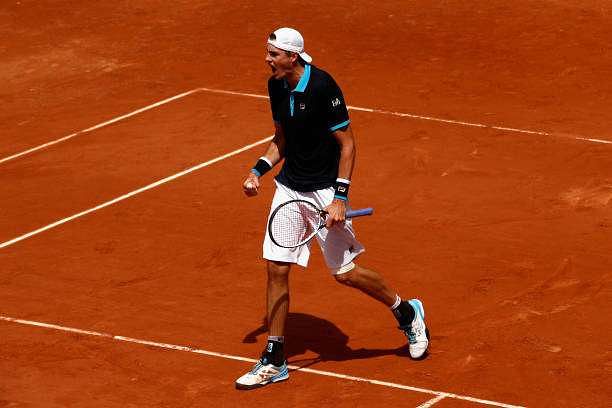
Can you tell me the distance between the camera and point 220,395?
10.5m

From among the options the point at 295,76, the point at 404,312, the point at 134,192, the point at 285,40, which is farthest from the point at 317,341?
the point at 134,192

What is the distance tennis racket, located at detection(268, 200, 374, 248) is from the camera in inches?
412

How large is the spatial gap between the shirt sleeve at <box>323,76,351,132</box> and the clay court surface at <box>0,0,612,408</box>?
1996 mm

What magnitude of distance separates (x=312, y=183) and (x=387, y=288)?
1.08 metres

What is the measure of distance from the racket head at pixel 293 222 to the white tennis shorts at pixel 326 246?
6 centimetres

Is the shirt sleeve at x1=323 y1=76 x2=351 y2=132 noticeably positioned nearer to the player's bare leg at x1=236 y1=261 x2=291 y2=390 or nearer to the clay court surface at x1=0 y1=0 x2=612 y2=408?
the player's bare leg at x1=236 y1=261 x2=291 y2=390

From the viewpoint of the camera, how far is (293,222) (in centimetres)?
1054

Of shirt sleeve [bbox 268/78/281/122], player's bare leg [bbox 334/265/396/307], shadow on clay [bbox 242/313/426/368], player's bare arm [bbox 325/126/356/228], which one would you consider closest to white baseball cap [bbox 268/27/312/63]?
shirt sleeve [bbox 268/78/281/122]

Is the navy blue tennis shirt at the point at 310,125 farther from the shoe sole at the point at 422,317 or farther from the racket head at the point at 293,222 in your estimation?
the shoe sole at the point at 422,317

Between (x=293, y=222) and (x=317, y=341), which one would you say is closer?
(x=293, y=222)

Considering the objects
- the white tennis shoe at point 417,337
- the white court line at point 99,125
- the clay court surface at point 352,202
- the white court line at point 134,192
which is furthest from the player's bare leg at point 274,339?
the white court line at point 99,125

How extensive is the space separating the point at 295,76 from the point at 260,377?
2361 millimetres

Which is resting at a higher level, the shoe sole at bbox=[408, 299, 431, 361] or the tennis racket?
the tennis racket

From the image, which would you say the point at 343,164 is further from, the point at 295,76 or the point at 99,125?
the point at 99,125
